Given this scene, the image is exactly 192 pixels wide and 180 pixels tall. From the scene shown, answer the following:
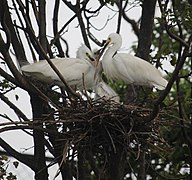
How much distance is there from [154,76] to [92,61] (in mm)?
593

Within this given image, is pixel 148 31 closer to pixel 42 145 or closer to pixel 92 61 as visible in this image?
pixel 92 61

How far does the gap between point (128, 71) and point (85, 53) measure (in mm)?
441

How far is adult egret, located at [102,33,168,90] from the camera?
6.42 meters

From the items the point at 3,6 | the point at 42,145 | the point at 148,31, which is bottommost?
the point at 42,145

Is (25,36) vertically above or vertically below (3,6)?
below

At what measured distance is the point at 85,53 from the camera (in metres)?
6.68

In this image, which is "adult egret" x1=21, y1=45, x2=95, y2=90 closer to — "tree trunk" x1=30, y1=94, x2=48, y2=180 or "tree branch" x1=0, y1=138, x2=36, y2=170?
"tree trunk" x1=30, y1=94, x2=48, y2=180

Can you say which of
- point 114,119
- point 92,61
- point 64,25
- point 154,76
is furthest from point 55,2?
point 114,119

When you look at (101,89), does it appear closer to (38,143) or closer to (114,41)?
(114,41)

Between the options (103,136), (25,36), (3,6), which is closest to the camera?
(3,6)

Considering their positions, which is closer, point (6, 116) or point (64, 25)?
point (6, 116)

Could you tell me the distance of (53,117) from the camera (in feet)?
17.2

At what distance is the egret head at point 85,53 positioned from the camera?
6.63 metres

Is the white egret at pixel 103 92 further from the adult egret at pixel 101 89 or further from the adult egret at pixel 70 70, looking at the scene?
the adult egret at pixel 70 70
